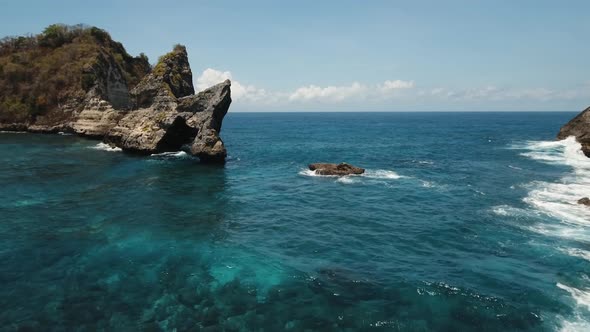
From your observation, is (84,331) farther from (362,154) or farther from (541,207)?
(362,154)

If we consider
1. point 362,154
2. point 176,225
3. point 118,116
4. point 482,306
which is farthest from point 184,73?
point 482,306

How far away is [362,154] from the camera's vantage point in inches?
3137

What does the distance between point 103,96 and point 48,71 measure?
2226 centimetres

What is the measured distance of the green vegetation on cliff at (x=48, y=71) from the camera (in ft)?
312

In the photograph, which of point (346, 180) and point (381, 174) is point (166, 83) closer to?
point (346, 180)

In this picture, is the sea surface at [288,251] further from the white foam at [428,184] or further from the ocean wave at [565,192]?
the ocean wave at [565,192]

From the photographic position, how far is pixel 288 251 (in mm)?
28781

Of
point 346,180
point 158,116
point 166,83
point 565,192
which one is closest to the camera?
point 565,192

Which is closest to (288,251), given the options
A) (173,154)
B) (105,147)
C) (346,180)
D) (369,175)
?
(346,180)

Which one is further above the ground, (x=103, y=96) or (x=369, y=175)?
(x=103, y=96)

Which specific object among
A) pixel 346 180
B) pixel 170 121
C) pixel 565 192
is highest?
pixel 170 121

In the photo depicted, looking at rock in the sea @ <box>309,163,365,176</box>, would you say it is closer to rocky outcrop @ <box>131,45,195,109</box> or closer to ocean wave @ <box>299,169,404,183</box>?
ocean wave @ <box>299,169,404,183</box>

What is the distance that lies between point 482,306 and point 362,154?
195 ft

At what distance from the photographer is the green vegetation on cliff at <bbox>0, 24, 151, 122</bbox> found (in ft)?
312
